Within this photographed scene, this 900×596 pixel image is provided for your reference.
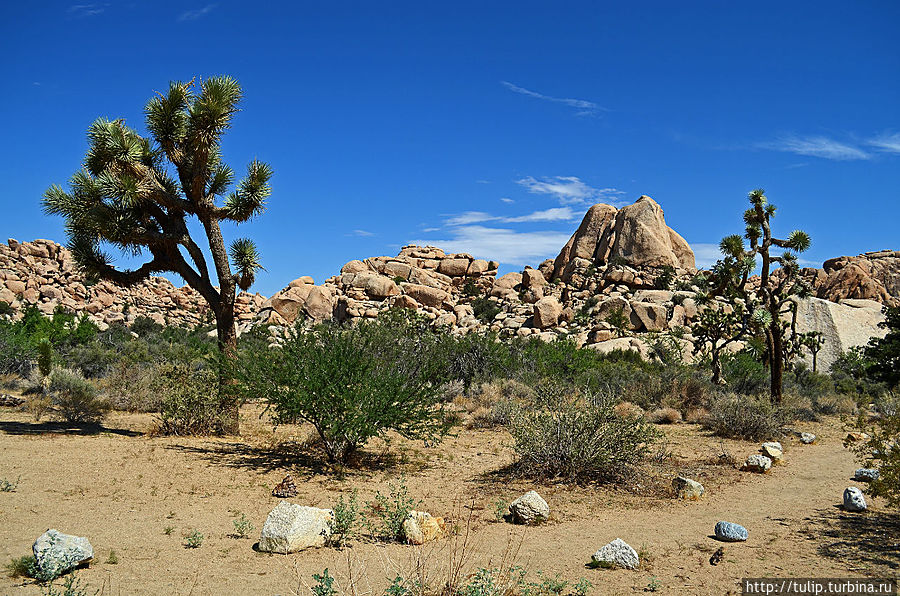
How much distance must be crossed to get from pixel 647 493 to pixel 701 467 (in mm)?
2322

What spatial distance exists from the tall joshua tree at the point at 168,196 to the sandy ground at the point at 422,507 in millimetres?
3382

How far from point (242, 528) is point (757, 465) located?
26.5 ft

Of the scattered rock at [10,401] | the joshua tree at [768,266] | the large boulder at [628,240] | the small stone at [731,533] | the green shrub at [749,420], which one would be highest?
the large boulder at [628,240]

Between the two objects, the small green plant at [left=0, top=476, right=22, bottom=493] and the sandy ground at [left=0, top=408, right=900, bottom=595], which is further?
the small green plant at [left=0, top=476, right=22, bottom=493]

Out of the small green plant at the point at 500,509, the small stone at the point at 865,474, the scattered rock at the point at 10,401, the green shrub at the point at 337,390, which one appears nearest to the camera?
the small green plant at the point at 500,509

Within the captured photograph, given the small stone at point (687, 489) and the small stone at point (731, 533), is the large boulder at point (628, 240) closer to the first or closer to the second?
the small stone at point (687, 489)

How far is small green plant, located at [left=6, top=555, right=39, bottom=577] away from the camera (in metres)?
4.82

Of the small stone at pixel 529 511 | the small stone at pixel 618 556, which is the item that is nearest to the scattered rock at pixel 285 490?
the small stone at pixel 529 511

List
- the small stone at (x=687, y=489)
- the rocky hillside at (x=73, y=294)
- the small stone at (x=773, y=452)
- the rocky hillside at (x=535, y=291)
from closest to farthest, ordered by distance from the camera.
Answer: the small stone at (x=687, y=489)
the small stone at (x=773, y=452)
the rocky hillside at (x=535, y=291)
the rocky hillside at (x=73, y=294)

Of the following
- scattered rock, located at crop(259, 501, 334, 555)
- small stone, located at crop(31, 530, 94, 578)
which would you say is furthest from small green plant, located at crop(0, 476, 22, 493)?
scattered rock, located at crop(259, 501, 334, 555)

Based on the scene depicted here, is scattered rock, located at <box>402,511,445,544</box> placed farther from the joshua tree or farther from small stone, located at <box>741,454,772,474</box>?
the joshua tree

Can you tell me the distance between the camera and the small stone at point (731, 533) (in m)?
6.32

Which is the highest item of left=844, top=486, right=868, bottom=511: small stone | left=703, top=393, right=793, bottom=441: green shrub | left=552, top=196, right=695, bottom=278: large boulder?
left=552, top=196, right=695, bottom=278: large boulder

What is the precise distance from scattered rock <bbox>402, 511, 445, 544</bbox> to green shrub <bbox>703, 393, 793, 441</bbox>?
9548mm
